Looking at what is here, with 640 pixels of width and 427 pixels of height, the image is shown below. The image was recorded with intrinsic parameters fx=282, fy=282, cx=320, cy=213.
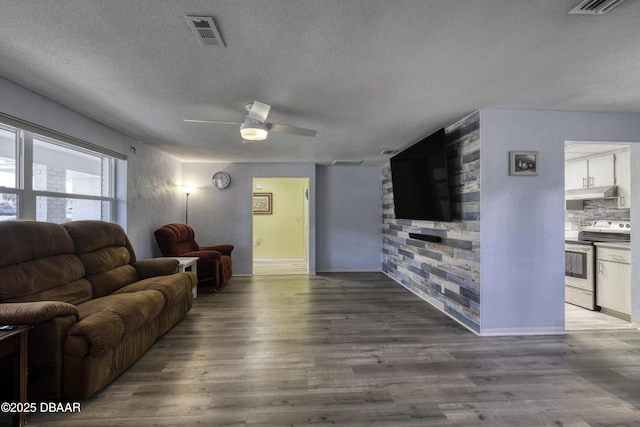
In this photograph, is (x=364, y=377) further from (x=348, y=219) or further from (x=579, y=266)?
(x=348, y=219)

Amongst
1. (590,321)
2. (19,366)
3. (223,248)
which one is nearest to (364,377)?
(19,366)

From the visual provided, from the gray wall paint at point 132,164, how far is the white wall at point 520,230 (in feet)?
14.2

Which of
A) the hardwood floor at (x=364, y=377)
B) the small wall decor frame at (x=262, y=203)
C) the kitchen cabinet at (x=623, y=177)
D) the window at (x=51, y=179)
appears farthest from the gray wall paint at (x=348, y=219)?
the window at (x=51, y=179)

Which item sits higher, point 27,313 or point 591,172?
point 591,172

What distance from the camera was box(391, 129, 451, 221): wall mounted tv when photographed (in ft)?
10.8

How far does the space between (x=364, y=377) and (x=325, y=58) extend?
238 cm

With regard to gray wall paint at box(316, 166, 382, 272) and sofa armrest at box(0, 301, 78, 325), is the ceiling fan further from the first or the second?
gray wall paint at box(316, 166, 382, 272)

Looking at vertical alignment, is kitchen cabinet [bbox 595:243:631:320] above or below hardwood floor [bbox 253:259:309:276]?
above

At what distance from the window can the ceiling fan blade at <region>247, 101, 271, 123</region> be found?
79.8 inches

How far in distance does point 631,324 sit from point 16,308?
5668 millimetres

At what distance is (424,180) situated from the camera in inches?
145

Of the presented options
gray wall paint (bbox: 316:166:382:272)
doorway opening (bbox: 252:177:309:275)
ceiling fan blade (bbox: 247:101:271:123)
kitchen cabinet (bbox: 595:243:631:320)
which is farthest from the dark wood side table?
doorway opening (bbox: 252:177:309:275)

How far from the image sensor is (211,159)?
5594 mm

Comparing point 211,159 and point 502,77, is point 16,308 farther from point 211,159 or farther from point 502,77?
point 211,159
